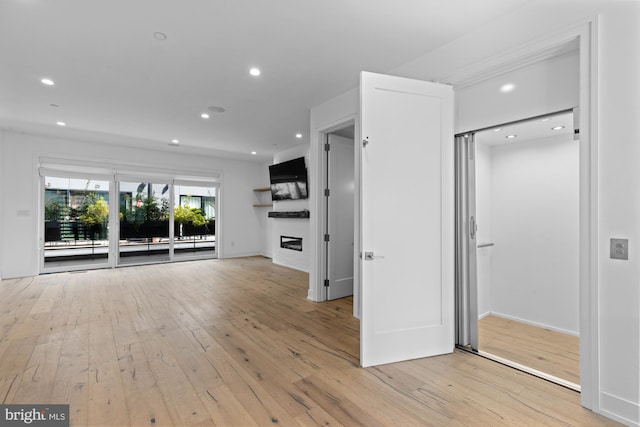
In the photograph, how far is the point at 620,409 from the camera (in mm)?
1698

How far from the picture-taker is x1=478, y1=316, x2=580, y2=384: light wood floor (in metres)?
2.38

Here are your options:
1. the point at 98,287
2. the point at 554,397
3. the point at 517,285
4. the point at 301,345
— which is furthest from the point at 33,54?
the point at 517,285

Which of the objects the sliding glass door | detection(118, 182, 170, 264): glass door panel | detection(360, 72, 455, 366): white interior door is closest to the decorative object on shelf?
the sliding glass door

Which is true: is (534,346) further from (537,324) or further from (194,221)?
(194,221)

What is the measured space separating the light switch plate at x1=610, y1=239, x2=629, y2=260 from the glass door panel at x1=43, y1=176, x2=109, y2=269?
26.8ft

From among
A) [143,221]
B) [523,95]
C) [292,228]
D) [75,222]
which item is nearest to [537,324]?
[523,95]

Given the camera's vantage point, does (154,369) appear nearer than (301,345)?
Yes

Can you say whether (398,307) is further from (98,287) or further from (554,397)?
(98,287)

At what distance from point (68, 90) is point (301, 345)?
425 centimetres

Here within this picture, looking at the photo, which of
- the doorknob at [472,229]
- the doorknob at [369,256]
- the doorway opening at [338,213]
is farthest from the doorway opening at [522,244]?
the doorway opening at [338,213]

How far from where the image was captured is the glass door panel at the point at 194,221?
759cm

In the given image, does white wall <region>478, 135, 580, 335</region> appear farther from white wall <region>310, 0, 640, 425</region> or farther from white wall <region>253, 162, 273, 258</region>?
white wall <region>253, 162, 273, 258</region>

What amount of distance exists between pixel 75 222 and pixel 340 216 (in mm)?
5981

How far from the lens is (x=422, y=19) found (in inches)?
91.9
